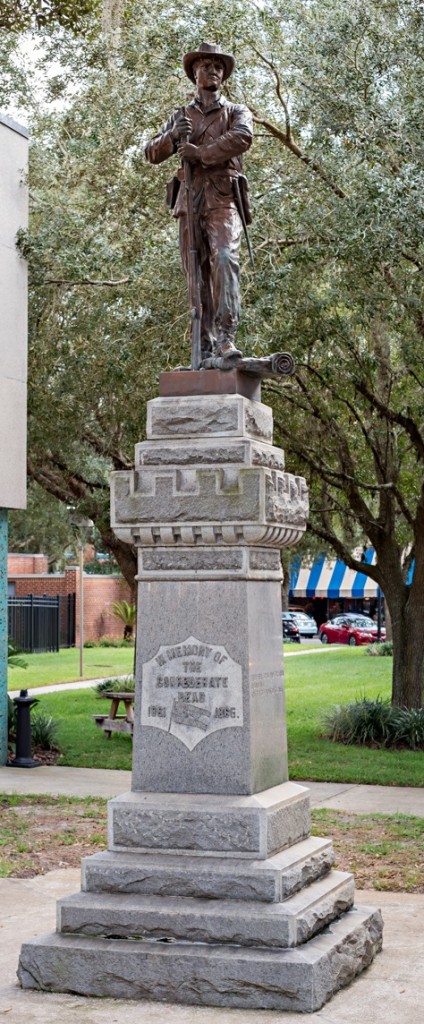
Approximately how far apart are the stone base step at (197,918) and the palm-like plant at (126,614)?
3601 cm

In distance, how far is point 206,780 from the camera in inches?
285

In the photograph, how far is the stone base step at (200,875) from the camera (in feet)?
22.6

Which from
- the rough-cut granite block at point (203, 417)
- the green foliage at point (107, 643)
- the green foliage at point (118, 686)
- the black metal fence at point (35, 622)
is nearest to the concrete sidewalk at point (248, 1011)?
the rough-cut granite block at point (203, 417)

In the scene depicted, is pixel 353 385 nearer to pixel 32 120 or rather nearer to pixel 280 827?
pixel 32 120

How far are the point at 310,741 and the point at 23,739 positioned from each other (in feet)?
15.0

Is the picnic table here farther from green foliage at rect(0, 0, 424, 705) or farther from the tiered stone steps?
the tiered stone steps

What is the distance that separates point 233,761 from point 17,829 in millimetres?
5168

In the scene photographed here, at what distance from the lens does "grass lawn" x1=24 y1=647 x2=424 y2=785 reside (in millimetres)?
15609

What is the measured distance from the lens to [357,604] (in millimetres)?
69562

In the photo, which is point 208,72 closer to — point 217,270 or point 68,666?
point 217,270

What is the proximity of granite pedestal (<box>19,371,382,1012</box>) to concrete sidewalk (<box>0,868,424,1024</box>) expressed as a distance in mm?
96

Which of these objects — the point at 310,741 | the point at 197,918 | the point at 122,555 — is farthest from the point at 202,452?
the point at 122,555

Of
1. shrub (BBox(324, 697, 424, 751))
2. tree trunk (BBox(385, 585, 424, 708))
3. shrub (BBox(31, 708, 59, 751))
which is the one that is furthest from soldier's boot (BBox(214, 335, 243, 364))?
tree trunk (BBox(385, 585, 424, 708))

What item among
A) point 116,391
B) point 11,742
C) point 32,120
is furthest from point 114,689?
point 32,120
